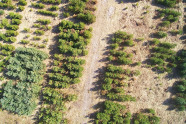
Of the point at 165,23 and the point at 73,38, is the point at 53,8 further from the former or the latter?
the point at 165,23

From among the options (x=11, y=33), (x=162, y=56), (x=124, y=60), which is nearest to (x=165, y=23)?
(x=162, y=56)

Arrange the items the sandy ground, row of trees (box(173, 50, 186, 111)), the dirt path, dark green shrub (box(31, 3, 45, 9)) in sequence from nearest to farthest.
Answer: row of trees (box(173, 50, 186, 111)) < the sandy ground < the dirt path < dark green shrub (box(31, 3, 45, 9))

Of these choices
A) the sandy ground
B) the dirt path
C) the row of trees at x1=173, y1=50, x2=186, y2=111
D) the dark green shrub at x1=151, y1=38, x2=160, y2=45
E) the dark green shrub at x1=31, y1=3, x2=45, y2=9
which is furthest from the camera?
the dark green shrub at x1=31, y1=3, x2=45, y2=9

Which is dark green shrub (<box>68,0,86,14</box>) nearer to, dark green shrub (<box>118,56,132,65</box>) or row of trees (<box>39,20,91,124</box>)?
row of trees (<box>39,20,91,124</box>)

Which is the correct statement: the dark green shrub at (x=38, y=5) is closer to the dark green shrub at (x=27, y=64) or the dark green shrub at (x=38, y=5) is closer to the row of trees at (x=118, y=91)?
the dark green shrub at (x=27, y=64)

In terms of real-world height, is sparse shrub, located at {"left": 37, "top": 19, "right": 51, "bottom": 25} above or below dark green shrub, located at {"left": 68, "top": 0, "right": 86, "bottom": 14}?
below

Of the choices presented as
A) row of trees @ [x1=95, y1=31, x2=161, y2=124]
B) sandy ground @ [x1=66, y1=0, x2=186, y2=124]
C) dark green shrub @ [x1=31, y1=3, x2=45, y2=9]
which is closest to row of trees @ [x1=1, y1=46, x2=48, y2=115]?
sandy ground @ [x1=66, y1=0, x2=186, y2=124]
